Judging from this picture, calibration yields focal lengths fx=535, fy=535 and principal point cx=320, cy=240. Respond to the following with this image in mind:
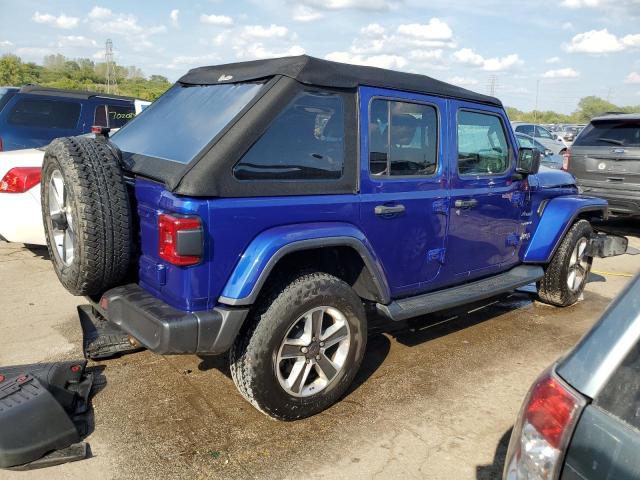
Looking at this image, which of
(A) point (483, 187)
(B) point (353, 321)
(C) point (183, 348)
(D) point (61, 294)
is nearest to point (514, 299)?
(A) point (483, 187)

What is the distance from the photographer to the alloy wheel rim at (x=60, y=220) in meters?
3.16

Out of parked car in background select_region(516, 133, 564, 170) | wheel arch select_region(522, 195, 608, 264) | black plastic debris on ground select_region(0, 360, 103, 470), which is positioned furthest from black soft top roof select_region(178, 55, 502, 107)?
parked car in background select_region(516, 133, 564, 170)

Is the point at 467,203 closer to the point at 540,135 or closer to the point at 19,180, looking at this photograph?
the point at 19,180

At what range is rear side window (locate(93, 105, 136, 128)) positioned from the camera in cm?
898

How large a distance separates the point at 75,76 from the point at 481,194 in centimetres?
6309

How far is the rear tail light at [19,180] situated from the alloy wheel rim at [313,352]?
3530 mm

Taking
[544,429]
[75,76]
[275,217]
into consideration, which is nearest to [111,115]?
[275,217]

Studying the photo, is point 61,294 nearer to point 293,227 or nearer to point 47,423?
point 47,423

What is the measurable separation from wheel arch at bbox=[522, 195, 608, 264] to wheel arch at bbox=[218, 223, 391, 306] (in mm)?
2163

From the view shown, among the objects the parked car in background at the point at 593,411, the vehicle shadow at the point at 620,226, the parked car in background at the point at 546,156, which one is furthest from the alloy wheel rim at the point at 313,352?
the parked car in background at the point at 546,156

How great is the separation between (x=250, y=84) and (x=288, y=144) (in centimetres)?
50

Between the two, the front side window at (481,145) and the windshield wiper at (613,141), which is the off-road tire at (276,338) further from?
the windshield wiper at (613,141)

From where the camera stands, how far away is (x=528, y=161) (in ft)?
15.1

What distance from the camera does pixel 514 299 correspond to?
577 centimetres
